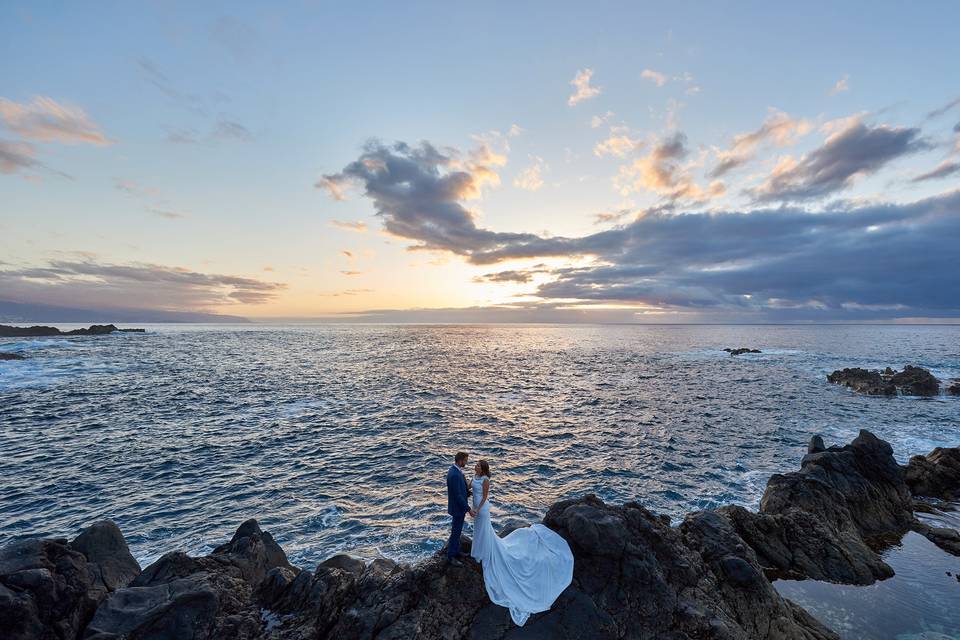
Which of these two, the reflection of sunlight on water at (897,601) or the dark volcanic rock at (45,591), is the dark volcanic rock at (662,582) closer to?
the reflection of sunlight on water at (897,601)

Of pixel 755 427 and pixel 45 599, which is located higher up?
pixel 45 599

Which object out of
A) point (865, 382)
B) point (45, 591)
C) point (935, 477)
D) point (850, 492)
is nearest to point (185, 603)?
point (45, 591)

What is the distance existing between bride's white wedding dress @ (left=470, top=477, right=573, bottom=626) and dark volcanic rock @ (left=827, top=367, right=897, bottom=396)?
68876 mm

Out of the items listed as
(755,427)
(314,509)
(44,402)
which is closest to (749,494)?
(755,427)

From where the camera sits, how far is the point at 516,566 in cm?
1122

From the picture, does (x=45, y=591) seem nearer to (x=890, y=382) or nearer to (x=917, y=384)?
(x=917, y=384)

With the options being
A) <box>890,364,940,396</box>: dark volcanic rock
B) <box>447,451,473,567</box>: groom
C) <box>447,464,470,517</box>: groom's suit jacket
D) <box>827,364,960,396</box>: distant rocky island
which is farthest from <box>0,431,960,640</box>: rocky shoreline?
<box>890,364,940,396</box>: dark volcanic rock

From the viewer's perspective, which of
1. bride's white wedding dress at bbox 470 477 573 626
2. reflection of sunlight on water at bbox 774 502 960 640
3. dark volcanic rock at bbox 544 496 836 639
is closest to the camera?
bride's white wedding dress at bbox 470 477 573 626

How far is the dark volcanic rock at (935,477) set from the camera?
24250mm

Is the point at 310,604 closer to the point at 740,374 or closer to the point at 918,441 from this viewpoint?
the point at 918,441

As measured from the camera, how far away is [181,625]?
1026cm

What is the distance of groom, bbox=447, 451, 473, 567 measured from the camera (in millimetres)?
11148

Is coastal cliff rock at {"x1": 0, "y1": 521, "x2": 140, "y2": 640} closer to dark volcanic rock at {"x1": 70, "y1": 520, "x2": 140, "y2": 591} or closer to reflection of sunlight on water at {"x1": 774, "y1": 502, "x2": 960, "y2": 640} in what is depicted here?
dark volcanic rock at {"x1": 70, "y1": 520, "x2": 140, "y2": 591}

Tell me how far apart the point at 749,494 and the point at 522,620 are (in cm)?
2095
